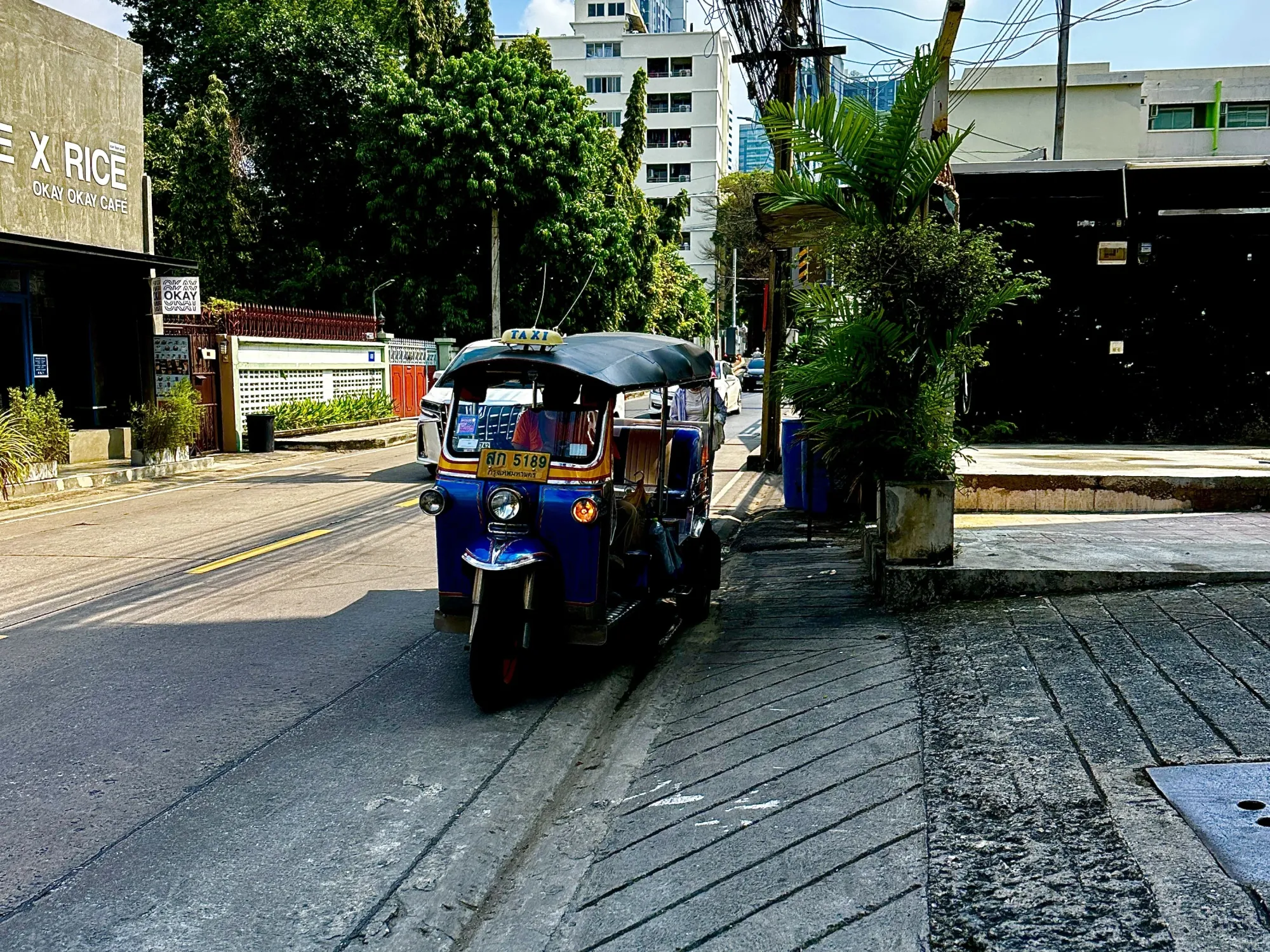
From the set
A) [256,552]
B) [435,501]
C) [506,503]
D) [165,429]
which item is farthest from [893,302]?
[165,429]

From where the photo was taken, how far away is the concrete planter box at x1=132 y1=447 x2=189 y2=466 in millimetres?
18234

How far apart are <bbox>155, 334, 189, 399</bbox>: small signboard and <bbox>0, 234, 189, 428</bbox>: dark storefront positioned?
58cm

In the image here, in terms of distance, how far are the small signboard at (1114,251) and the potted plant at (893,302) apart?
8.87m

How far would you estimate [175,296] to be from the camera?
63.5 feet

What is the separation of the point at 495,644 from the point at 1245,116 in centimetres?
4096

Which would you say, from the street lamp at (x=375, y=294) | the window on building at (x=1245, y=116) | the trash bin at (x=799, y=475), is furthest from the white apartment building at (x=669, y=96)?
the trash bin at (x=799, y=475)

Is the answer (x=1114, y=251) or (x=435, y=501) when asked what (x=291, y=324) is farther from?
(x=435, y=501)

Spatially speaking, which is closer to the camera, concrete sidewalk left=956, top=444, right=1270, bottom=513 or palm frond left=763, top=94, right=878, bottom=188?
palm frond left=763, top=94, right=878, bottom=188

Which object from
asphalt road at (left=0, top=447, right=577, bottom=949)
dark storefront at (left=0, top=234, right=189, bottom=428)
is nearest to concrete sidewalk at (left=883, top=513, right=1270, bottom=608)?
asphalt road at (left=0, top=447, right=577, bottom=949)

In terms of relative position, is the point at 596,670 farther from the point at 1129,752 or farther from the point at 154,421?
the point at 154,421

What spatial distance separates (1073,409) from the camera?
16172 mm

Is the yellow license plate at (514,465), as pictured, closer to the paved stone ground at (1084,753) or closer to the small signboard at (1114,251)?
the paved stone ground at (1084,753)

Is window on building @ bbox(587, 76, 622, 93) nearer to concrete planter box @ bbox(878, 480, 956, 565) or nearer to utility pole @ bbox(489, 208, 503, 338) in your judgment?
utility pole @ bbox(489, 208, 503, 338)

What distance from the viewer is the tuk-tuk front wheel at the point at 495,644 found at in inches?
233
